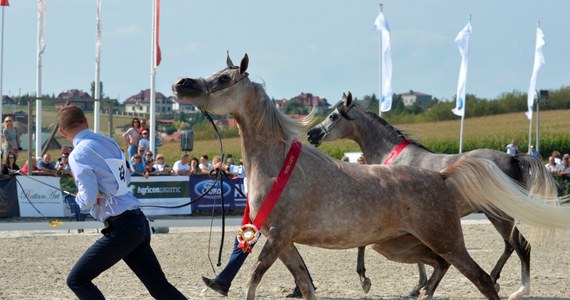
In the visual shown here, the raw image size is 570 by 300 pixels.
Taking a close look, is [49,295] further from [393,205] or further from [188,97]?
[393,205]

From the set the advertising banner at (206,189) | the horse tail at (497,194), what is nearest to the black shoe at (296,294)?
the horse tail at (497,194)

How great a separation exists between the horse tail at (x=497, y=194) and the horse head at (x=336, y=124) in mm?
3623

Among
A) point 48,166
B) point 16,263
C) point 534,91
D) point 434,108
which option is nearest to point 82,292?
point 16,263

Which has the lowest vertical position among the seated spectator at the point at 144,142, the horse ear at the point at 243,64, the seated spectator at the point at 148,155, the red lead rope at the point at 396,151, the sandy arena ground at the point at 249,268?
the sandy arena ground at the point at 249,268

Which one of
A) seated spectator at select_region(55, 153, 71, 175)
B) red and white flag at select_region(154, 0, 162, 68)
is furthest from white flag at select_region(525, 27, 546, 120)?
seated spectator at select_region(55, 153, 71, 175)

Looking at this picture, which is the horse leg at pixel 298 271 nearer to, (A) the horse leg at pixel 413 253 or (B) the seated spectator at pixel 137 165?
(A) the horse leg at pixel 413 253

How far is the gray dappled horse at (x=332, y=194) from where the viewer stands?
23.4 feet

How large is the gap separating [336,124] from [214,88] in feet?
14.9

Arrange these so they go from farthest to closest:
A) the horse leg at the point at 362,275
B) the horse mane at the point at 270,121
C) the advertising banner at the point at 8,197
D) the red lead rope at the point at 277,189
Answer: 1. the advertising banner at the point at 8,197
2. the horse leg at the point at 362,275
3. the horse mane at the point at 270,121
4. the red lead rope at the point at 277,189

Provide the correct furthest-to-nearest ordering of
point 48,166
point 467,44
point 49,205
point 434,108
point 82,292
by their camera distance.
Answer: point 434,108, point 467,44, point 48,166, point 49,205, point 82,292

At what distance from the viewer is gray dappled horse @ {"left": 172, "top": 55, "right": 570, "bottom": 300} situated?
23.4 ft

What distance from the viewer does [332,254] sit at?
12.8 meters

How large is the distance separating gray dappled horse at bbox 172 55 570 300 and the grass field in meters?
26.9

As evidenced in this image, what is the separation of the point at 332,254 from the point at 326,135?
1944mm
